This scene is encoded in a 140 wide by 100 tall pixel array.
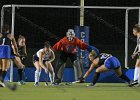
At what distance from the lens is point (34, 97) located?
13578 mm

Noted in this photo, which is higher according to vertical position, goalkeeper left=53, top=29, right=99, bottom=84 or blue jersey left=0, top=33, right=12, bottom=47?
blue jersey left=0, top=33, right=12, bottom=47

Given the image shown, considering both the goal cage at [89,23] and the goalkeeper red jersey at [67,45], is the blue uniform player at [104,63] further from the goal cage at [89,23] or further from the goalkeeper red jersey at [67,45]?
the goal cage at [89,23]

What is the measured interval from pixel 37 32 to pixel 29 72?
279 inches

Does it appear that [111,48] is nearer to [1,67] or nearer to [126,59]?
[126,59]

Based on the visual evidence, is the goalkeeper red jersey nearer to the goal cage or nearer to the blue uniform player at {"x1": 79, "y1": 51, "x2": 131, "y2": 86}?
the blue uniform player at {"x1": 79, "y1": 51, "x2": 131, "y2": 86}

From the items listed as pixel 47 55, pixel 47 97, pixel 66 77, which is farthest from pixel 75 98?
pixel 66 77

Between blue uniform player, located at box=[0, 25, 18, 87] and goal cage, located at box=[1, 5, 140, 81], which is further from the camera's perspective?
goal cage, located at box=[1, 5, 140, 81]

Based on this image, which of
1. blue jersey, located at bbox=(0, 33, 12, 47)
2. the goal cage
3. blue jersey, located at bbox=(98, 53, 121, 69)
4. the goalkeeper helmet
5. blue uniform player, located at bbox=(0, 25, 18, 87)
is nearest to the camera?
blue uniform player, located at bbox=(0, 25, 18, 87)

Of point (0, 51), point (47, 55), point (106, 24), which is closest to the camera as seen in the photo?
point (0, 51)

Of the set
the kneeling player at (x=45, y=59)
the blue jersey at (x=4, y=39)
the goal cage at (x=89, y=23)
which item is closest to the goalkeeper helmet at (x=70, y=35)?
the kneeling player at (x=45, y=59)

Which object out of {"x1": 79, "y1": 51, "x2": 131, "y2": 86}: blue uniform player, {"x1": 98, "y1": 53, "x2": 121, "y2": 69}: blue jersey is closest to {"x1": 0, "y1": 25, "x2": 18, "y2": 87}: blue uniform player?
{"x1": 79, "y1": 51, "x2": 131, "y2": 86}: blue uniform player

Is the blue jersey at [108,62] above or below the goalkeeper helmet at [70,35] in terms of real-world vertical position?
below

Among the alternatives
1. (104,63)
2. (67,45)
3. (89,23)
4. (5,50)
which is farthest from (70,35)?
(89,23)

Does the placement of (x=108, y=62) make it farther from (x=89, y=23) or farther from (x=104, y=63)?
(x=89, y=23)
